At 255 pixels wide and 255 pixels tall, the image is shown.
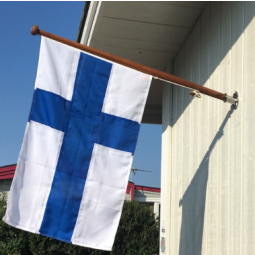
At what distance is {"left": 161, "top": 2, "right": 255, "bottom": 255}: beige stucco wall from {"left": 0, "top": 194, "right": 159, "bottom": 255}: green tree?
3563 millimetres

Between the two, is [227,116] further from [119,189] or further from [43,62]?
[43,62]

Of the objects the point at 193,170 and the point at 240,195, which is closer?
the point at 240,195

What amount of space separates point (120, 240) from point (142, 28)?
5016 mm

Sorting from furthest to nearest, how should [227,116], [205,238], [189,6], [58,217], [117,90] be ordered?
[189,6], [205,238], [227,116], [117,90], [58,217]

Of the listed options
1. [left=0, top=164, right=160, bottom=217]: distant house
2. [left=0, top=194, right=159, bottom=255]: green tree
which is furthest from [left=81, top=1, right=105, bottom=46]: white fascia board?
[left=0, top=164, right=160, bottom=217]: distant house

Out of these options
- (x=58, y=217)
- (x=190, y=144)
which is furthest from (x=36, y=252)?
(x=58, y=217)

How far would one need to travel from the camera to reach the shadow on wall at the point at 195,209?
3.12 m

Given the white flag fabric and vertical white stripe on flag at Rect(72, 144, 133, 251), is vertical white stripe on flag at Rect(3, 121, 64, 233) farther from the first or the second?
vertical white stripe on flag at Rect(72, 144, 133, 251)

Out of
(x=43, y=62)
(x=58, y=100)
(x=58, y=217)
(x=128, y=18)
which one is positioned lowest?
(x=58, y=217)

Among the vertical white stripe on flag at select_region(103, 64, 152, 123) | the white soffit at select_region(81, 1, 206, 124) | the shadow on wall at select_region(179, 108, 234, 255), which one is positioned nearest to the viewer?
the vertical white stripe on flag at select_region(103, 64, 152, 123)

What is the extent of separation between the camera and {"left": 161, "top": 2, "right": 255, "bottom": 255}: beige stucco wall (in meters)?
2.47

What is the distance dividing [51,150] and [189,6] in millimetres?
1746

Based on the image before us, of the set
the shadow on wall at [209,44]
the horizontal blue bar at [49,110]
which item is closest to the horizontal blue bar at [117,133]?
the horizontal blue bar at [49,110]

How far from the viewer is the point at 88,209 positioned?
246cm
